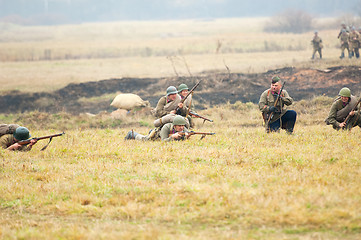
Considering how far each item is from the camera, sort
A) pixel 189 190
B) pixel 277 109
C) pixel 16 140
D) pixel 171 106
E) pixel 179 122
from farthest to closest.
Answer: pixel 171 106 → pixel 277 109 → pixel 179 122 → pixel 16 140 → pixel 189 190

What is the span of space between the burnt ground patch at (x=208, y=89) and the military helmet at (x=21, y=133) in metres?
11.7

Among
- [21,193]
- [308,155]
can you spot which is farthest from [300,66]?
[21,193]

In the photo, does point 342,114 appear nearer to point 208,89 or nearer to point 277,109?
point 277,109

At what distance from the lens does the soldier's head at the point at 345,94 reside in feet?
37.9

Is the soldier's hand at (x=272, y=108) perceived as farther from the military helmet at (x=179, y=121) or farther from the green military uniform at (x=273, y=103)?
the military helmet at (x=179, y=121)

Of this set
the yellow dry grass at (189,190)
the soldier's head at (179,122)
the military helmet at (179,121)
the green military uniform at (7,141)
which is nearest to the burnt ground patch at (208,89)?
the soldier's head at (179,122)

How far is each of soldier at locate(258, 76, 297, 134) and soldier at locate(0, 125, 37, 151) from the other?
5.60 m

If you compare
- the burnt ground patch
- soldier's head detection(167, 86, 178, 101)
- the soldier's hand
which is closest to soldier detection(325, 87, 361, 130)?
the soldier's hand

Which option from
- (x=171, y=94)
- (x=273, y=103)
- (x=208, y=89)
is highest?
(x=171, y=94)

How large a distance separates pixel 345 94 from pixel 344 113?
0.50 metres

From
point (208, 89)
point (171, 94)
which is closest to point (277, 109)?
point (171, 94)

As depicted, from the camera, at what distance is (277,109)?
12.2 meters

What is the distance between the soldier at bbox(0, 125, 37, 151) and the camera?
1113 cm

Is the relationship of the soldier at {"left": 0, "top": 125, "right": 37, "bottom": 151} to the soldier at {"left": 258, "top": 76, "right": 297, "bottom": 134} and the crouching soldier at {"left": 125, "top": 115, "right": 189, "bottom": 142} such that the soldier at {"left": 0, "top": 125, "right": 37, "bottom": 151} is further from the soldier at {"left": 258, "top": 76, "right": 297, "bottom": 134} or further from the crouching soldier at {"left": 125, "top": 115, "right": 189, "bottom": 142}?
the soldier at {"left": 258, "top": 76, "right": 297, "bottom": 134}
